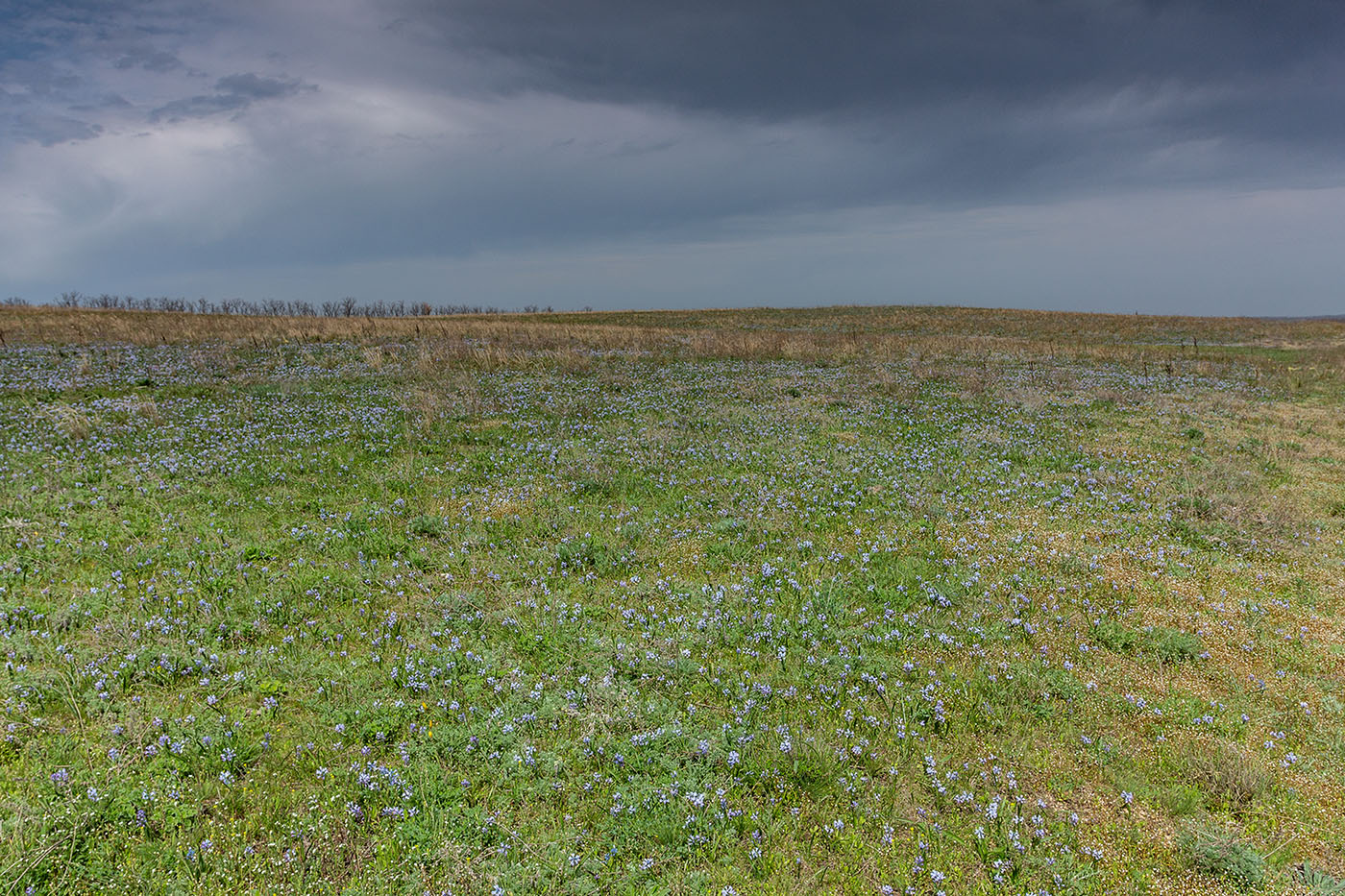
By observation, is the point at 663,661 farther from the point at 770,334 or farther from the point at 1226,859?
the point at 770,334

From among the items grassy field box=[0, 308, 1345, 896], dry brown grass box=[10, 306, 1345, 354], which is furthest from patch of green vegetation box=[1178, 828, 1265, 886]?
dry brown grass box=[10, 306, 1345, 354]

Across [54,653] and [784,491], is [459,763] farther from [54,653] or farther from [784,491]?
[784,491]

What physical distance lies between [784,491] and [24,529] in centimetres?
1171

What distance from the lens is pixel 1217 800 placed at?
16.4ft

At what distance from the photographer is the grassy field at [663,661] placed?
4.49 meters

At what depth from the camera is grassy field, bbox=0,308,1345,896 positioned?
4.49 meters

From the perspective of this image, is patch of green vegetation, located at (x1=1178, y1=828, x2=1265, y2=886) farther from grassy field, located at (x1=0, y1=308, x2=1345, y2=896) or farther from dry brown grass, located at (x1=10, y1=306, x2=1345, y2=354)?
dry brown grass, located at (x1=10, y1=306, x2=1345, y2=354)

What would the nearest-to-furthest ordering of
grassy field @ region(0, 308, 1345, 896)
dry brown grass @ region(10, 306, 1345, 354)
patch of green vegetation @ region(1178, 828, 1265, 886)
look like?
patch of green vegetation @ region(1178, 828, 1265, 886), grassy field @ region(0, 308, 1345, 896), dry brown grass @ region(10, 306, 1345, 354)

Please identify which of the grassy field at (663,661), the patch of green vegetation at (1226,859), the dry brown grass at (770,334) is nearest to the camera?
the patch of green vegetation at (1226,859)

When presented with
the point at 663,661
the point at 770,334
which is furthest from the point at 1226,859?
the point at 770,334

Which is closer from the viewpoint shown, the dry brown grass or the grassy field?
the grassy field

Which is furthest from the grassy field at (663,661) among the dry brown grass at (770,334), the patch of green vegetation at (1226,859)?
the dry brown grass at (770,334)

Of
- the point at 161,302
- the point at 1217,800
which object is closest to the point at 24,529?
the point at 1217,800

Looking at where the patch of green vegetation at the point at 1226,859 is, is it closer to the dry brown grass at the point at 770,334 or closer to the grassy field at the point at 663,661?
the grassy field at the point at 663,661
